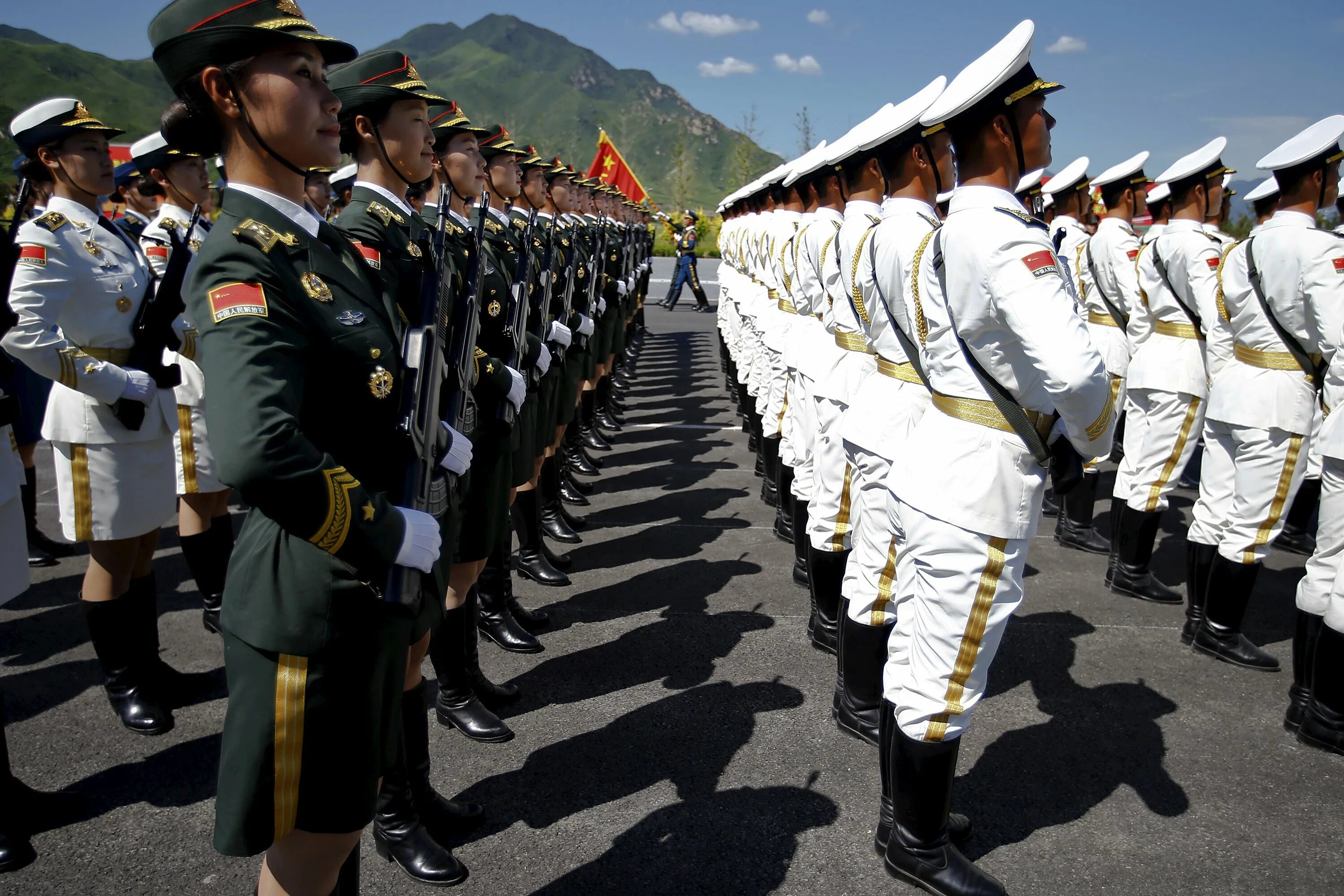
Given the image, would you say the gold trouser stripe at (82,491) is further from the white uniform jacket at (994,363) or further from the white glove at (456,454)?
the white uniform jacket at (994,363)

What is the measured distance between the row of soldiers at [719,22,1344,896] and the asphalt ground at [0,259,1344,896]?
24 cm

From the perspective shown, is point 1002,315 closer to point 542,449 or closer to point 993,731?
point 993,731

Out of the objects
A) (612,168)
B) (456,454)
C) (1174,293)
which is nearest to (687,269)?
(612,168)

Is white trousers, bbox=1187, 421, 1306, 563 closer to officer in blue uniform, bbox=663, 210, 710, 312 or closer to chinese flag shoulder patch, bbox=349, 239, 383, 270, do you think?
chinese flag shoulder patch, bbox=349, 239, 383, 270

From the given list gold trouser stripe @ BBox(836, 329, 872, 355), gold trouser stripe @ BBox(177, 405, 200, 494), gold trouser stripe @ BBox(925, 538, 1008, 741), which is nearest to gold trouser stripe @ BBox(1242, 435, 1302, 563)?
gold trouser stripe @ BBox(836, 329, 872, 355)

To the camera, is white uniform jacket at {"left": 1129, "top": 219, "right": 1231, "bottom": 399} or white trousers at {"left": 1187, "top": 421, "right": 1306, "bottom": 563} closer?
white trousers at {"left": 1187, "top": 421, "right": 1306, "bottom": 563}

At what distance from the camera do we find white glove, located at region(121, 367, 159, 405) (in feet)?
11.2

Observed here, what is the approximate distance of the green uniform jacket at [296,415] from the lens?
4.86 feet

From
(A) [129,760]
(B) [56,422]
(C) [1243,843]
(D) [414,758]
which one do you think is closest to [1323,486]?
(C) [1243,843]

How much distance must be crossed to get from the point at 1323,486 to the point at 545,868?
323 cm

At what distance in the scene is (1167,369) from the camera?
15.8ft

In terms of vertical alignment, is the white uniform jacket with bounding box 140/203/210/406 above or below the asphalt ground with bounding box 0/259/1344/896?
above

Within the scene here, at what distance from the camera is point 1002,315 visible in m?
2.23

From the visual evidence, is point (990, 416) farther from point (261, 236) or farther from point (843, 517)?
point (261, 236)
